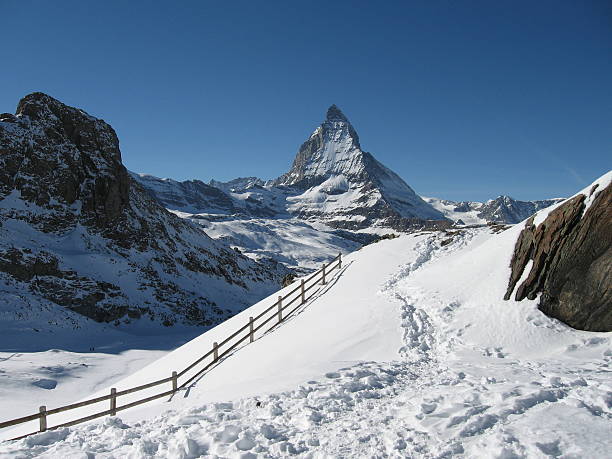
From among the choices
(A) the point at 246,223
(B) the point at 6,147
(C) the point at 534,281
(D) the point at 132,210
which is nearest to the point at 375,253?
(C) the point at 534,281

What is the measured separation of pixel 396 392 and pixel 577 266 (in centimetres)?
745

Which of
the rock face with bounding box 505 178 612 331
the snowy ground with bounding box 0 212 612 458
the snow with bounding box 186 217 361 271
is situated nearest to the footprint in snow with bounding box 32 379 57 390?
the snowy ground with bounding box 0 212 612 458

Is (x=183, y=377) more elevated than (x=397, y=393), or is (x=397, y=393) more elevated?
(x=397, y=393)

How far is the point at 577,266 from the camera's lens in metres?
11.4

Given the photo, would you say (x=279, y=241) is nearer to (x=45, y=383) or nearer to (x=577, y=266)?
(x=45, y=383)

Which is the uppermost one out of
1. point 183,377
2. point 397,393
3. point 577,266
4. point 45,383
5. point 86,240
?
point 86,240

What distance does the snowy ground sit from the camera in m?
6.01

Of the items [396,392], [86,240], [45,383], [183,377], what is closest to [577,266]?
[396,392]

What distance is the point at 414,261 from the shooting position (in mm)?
23156

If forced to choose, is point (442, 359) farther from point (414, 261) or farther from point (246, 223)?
point (246, 223)

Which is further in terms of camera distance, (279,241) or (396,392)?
(279,241)

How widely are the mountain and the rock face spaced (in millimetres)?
32519

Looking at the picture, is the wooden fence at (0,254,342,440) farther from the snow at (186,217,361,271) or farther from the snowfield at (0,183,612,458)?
the snow at (186,217,361,271)

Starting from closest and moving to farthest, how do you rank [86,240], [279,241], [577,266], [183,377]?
[577,266] → [183,377] → [86,240] → [279,241]
